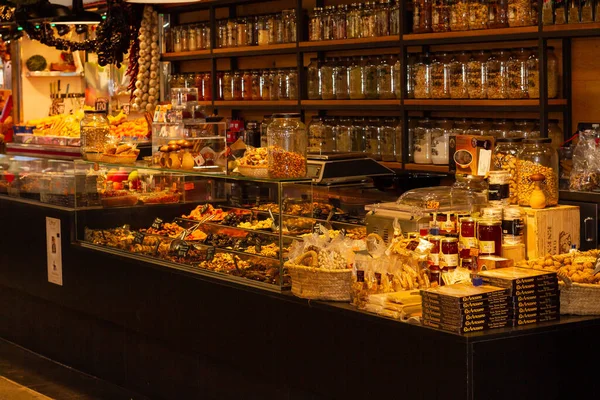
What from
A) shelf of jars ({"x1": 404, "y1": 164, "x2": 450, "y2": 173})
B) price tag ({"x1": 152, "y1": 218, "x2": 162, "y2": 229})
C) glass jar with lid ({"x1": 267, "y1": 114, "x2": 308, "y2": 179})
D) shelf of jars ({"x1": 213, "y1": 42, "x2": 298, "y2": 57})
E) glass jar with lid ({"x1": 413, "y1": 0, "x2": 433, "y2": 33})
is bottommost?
Answer: price tag ({"x1": 152, "y1": 218, "x2": 162, "y2": 229})

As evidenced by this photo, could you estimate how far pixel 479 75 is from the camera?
599 centimetres

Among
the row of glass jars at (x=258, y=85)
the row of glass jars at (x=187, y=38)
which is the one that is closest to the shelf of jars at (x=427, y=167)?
the row of glass jars at (x=258, y=85)

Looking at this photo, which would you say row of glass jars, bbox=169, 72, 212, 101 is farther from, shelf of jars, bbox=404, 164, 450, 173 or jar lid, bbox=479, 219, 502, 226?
jar lid, bbox=479, 219, 502, 226

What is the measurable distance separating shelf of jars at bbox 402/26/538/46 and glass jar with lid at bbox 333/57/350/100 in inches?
25.8

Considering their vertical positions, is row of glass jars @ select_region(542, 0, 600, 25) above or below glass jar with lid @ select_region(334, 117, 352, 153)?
above

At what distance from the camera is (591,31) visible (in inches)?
209

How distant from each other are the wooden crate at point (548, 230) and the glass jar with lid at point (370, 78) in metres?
2.84

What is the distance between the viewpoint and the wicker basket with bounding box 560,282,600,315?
11.4ft

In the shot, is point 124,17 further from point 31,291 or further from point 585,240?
point 585,240

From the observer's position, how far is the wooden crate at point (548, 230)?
3.94 metres

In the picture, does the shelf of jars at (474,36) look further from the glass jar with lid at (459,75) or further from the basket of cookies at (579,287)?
the basket of cookies at (579,287)

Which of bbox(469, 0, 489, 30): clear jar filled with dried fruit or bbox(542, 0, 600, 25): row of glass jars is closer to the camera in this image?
bbox(542, 0, 600, 25): row of glass jars

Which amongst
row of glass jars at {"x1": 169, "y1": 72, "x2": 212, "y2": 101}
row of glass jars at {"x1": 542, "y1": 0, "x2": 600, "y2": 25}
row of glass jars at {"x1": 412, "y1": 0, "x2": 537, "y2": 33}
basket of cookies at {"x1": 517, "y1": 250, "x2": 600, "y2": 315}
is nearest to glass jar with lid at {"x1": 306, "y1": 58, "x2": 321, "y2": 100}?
row of glass jars at {"x1": 412, "y1": 0, "x2": 537, "y2": 33}

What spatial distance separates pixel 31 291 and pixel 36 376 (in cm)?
72
